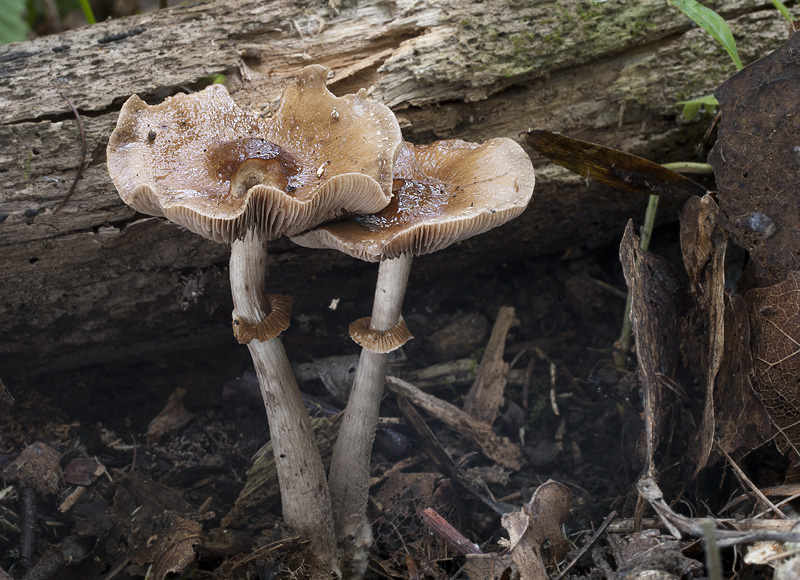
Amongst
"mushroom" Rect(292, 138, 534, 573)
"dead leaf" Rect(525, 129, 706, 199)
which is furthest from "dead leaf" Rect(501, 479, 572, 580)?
"dead leaf" Rect(525, 129, 706, 199)

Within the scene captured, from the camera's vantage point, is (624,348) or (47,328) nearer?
(47,328)

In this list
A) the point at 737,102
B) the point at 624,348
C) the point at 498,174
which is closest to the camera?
the point at 498,174

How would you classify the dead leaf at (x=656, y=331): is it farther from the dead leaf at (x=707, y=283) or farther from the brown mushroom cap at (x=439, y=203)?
the brown mushroom cap at (x=439, y=203)

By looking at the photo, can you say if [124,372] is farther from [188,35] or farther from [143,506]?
[188,35]

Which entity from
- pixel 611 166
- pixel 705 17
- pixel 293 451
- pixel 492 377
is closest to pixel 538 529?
pixel 293 451

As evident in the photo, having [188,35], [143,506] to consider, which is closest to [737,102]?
[188,35]

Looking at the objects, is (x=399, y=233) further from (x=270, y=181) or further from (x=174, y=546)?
(x=174, y=546)

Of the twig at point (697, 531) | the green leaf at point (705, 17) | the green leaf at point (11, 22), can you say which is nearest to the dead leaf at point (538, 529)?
the twig at point (697, 531)
